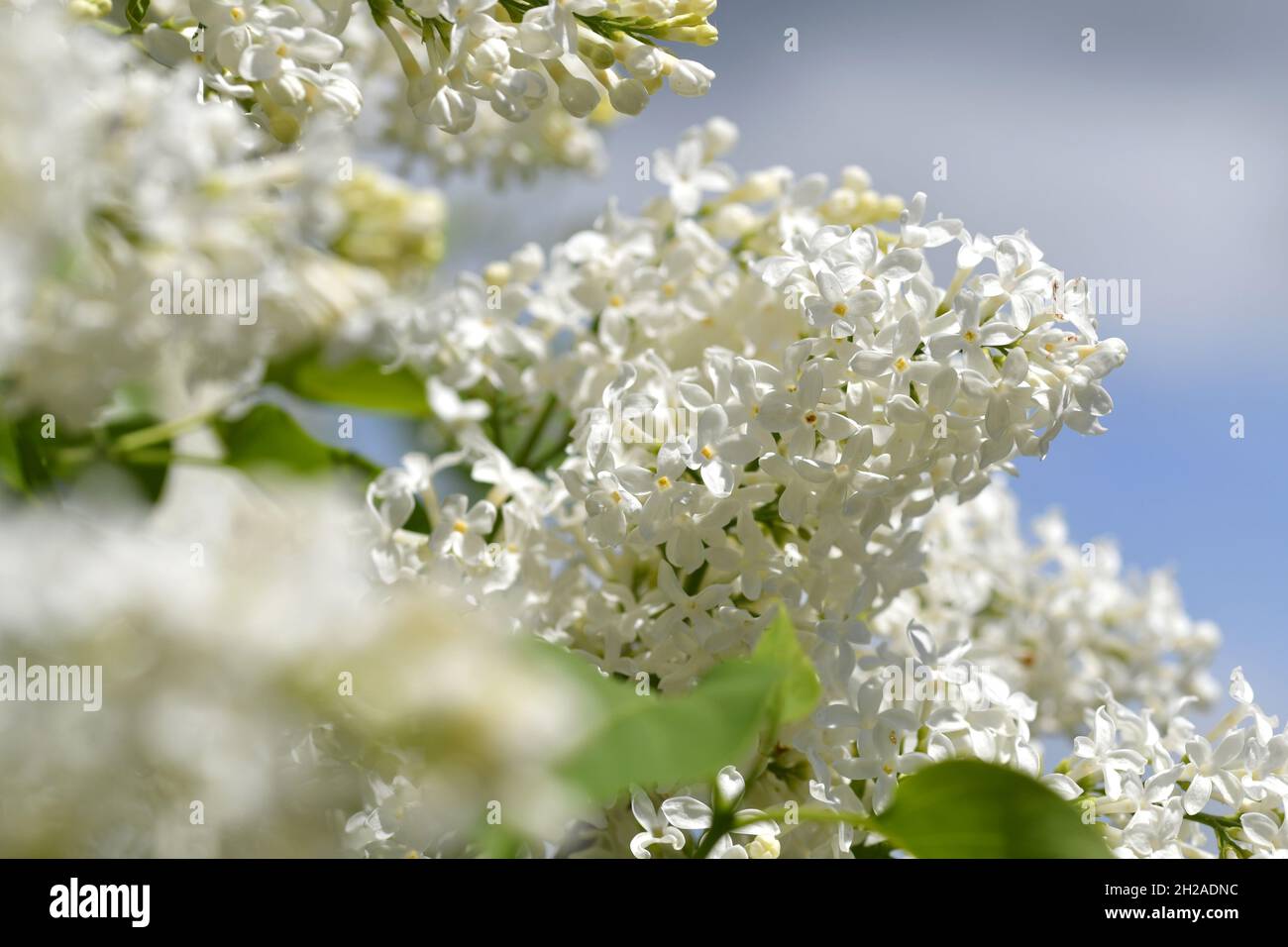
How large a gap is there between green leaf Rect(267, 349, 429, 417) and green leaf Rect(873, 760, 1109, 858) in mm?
500

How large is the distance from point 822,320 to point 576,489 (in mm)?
155

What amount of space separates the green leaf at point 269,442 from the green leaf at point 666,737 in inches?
17.0

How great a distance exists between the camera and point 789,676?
0.48 m

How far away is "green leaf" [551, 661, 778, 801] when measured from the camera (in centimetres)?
28

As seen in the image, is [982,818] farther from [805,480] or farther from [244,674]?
[244,674]

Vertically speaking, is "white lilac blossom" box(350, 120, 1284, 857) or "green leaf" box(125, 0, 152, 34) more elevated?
"green leaf" box(125, 0, 152, 34)

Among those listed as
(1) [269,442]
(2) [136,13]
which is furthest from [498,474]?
(2) [136,13]

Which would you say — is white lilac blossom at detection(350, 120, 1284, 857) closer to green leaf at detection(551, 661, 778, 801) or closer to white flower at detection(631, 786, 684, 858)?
white flower at detection(631, 786, 684, 858)

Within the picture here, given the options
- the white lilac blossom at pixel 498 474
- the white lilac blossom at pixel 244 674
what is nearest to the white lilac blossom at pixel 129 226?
the white lilac blossom at pixel 498 474

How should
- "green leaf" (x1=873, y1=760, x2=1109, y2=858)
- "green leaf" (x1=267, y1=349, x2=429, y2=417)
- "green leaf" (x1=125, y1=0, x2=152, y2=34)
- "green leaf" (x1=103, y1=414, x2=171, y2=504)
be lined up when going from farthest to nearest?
"green leaf" (x1=267, y1=349, x2=429, y2=417) → "green leaf" (x1=103, y1=414, x2=171, y2=504) → "green leaf" (x1=125, y1=0, x2=152, y2=34) → "green leaf" (x1=873, y1=760, x2=1109, y2=858)

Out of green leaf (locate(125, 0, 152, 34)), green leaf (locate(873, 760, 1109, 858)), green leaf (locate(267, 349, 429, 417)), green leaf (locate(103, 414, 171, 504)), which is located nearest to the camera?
green leaf (locate(873, 760, 1109, 858))

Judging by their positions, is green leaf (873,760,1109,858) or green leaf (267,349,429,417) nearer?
green leaf (873,760,1109,858)

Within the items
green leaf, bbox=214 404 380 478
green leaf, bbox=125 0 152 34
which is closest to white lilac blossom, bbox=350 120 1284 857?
green leaf, bbox=214 404 380 478

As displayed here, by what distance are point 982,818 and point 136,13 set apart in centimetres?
50
